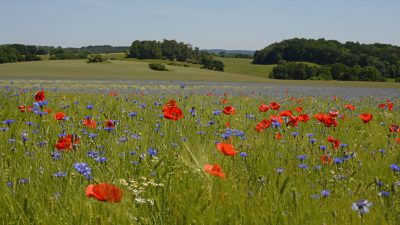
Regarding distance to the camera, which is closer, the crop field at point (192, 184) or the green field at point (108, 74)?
the crop field at point (192, 184)

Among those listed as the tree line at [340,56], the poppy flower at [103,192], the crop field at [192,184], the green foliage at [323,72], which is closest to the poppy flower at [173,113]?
the crop field at [192,184]

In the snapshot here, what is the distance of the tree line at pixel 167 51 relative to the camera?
264 ft

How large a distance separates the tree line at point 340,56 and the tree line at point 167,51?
587 inches

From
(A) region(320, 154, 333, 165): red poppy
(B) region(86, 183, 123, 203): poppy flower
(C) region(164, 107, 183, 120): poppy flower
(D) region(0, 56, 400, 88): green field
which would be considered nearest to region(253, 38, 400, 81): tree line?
(D) region(0, 56, 400, 88): green field

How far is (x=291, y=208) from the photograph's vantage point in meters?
2.02

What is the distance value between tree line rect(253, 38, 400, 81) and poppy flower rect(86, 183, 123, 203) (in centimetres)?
6108

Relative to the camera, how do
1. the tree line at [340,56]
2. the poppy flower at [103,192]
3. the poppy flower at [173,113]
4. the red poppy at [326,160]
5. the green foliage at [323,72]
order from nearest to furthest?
the poppy flower at [103,192]
the red poppy at [326,160]
the poppy flower at [173,113]
the green foliage at [323,72]
the tree line at [340,56]

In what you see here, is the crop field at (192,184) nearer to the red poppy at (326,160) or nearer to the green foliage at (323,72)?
the red poppy at (326,160)

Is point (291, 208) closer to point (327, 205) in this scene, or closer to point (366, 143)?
point (327, 205)

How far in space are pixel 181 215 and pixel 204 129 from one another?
8.77 ft

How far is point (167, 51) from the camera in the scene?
82.8 m

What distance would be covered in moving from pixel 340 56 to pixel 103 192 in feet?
259

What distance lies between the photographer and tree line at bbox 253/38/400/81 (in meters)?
62.1

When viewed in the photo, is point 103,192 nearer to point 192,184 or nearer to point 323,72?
point 192,184
